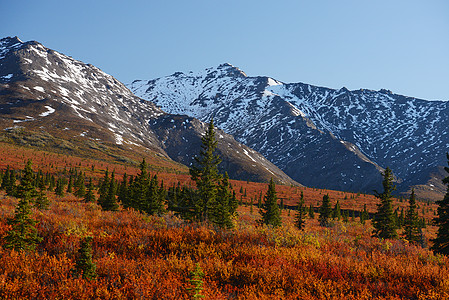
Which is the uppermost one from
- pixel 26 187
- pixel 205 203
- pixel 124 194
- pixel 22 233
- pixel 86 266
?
pixel 26 187

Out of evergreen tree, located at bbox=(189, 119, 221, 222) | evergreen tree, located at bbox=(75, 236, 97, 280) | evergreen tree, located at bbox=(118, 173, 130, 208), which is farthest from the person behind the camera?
evergreen tree, located at bbox=(118, 173, 130, 208)

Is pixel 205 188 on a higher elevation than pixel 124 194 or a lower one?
higher

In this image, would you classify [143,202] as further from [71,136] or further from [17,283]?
[71,136]

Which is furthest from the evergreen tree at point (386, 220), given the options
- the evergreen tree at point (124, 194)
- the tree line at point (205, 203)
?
the evergreen tree at point (124, 194)

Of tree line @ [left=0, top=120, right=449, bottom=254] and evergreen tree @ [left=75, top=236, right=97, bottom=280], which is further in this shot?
tree line @ [left=0, top=120, right=449, bottom=254]

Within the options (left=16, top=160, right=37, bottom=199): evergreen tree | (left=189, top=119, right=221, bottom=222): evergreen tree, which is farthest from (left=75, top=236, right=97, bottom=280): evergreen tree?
(left=189, top=119, right=221, bottom=222): evergreen tree

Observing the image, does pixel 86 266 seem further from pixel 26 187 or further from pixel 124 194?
pixel 124 194

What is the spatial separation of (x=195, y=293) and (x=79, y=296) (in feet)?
6.11

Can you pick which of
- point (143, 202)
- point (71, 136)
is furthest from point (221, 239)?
point (71, 136)

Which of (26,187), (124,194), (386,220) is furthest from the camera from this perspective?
(124,194)

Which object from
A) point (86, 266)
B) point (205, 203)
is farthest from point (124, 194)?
point (86, 266)

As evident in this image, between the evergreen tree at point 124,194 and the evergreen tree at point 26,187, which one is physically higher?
the evergreen tree at point 26,187

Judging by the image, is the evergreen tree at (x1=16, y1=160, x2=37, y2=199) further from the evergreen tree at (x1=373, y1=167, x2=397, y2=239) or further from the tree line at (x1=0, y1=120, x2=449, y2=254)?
the evergreen tree at (x1=373, y1=167, x2=397, y2=239)

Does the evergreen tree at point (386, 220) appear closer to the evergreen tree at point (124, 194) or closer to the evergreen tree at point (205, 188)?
the evergreen tree at point (205, 188)
